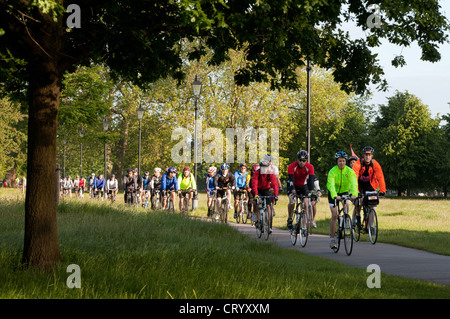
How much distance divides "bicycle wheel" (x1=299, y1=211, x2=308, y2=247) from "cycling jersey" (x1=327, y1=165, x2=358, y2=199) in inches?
40.4

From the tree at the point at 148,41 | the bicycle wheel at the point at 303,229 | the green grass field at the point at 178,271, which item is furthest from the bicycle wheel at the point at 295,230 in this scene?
the tree at the point at 148,41

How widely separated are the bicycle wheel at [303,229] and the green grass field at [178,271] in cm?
121

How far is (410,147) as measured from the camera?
63.1 metres

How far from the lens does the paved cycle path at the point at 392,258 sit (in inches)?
381

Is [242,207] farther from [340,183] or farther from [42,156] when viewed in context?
[42,156]

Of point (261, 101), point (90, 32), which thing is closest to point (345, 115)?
point (261, 101)

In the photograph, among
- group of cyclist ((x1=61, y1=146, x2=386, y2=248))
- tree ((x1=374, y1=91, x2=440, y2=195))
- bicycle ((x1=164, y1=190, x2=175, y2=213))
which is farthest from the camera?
tree ((x1=374, y1=91, x2=440, y2=195))

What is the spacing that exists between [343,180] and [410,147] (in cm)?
5276

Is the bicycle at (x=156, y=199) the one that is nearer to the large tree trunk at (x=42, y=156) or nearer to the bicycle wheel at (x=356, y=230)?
the bicycle wheel at (x=356, y=230)

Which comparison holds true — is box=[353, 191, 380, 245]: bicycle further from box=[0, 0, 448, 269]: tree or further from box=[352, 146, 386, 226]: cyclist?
box=[0, 0, 448, 269]: tree

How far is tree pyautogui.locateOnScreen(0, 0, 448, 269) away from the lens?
330 inches

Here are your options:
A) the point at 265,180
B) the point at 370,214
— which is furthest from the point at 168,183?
the point at 370,214

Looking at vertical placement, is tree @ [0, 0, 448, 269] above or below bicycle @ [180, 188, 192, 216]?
above

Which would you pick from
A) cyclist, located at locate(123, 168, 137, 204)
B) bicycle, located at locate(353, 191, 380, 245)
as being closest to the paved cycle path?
bicycle, located at locate(353, 191, 380, 245)
